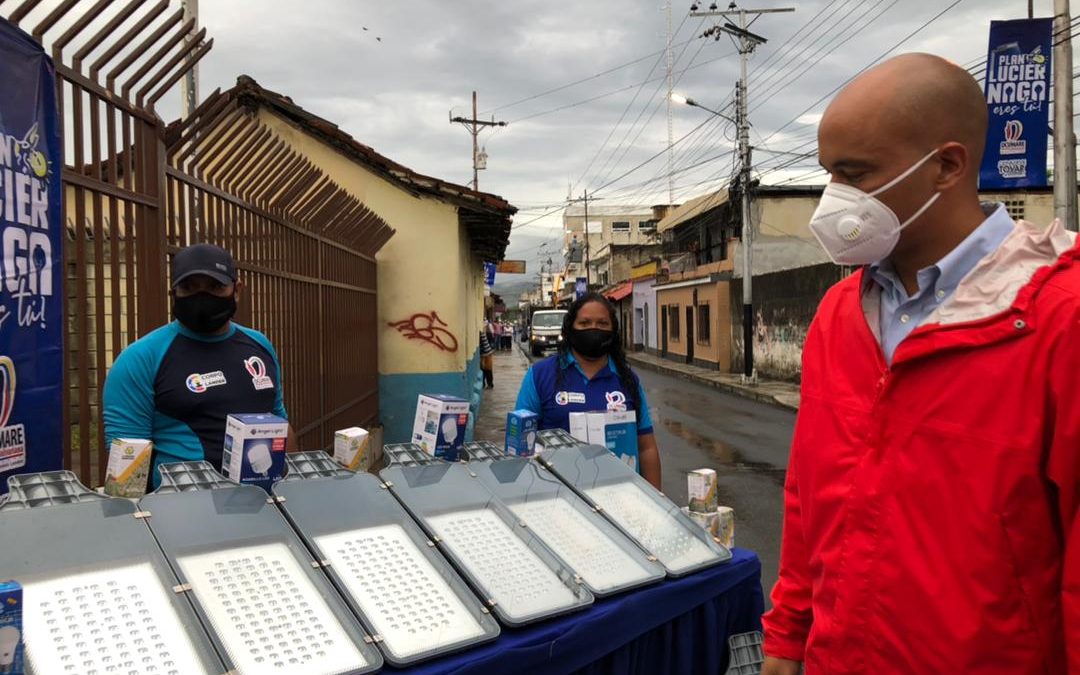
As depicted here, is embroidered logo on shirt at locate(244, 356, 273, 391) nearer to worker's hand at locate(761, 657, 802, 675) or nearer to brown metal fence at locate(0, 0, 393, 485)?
brown metal fence at locate(0, 0, 393, 485)

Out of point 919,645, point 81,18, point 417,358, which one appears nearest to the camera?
point 919,645

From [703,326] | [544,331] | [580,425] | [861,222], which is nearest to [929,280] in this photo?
[861,222]

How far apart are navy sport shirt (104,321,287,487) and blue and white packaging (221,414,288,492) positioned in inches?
20.1

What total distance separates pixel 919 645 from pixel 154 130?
3798 millimetres

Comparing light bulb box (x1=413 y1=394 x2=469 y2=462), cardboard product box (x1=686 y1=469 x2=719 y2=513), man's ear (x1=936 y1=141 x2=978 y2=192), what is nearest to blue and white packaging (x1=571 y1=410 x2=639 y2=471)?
cardboard product box (x1=686 y1=469 x2=719 y2=513)

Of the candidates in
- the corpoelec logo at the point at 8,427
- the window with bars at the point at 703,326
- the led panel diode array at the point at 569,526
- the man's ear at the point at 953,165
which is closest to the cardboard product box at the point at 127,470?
the corpoelec logo at the point at 8,427

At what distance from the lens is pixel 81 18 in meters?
3.00

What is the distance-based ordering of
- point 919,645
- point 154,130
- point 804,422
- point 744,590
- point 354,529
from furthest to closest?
point 154,130 < point 744,590 < point 354,529 < point 804,422 < point 919,645

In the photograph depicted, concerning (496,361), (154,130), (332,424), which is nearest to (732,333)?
(496,361)

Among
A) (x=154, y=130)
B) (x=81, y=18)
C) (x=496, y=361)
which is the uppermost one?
(x=81, y=18)

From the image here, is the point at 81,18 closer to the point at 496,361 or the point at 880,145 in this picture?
the point at 880,145

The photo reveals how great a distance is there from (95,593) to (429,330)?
7913 mm

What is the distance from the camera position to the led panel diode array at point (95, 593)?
60.7 inches

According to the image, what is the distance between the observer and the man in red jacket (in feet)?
4.24
